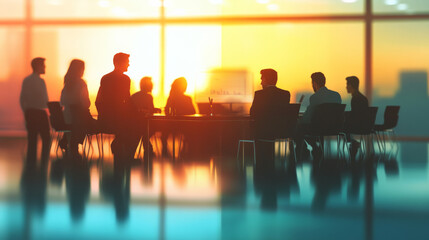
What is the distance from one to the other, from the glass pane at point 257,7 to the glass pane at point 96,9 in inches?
18.3

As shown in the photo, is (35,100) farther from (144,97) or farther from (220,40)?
(220,40)

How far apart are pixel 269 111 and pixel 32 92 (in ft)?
11.4

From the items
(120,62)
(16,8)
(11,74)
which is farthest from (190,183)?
(16,8)

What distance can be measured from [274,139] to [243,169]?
53cm

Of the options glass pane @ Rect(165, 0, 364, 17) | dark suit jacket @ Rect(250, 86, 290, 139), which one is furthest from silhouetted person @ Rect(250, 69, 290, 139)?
glass pane @ Rect(165, 0, 364, 17)

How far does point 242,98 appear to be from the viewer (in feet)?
21.6

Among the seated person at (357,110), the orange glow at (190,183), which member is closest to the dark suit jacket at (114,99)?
the orange glow at (190,183)

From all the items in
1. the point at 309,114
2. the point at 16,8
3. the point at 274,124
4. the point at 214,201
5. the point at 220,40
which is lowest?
the point at 214,201

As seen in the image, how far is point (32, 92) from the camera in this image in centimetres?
676

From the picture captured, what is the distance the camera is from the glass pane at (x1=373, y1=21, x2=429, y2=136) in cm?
998

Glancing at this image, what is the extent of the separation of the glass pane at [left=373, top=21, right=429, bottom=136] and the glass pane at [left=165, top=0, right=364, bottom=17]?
33.3 inches

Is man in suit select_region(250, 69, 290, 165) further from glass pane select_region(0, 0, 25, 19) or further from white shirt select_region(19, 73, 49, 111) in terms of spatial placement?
glass pane select_region(0, 0, 25, 19)

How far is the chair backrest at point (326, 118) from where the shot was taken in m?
5.81

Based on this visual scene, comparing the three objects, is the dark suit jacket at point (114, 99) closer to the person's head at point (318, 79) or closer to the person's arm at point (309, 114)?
the person's arm at point (309, 114)
